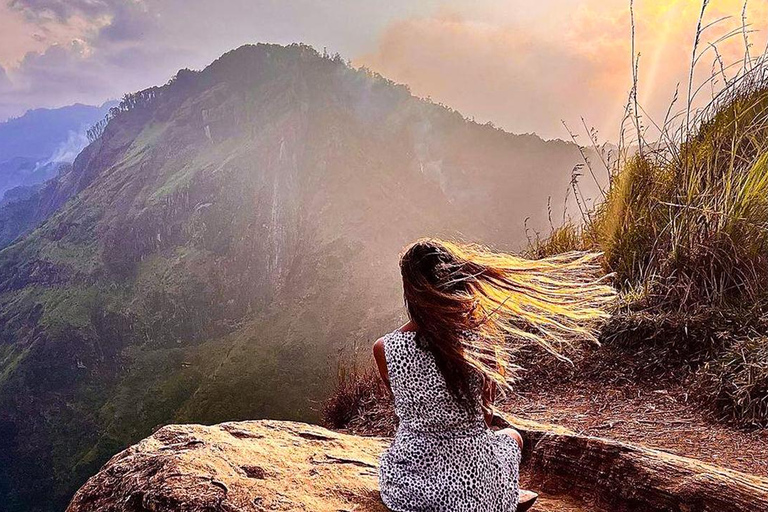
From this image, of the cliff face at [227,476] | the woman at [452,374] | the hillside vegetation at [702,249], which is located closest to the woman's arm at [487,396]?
the woman at [452,374]

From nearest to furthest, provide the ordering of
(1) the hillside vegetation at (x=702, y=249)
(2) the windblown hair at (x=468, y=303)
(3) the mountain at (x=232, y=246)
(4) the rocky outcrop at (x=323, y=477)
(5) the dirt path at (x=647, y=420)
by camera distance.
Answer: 1. (2) the windblown hair at (x=468, y=303)
2. (4) the rocky outcrop at (x=323, y=477)
3. (5) the dirt path at (x=647, y=420)
4. (1) the hillside vegetation at (x=702, y=249)
5. (3) the mountain at (x=232, y=246)

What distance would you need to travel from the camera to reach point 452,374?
6.56 feet

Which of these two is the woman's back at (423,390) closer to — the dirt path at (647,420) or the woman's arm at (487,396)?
the woman's arm at (487,396)

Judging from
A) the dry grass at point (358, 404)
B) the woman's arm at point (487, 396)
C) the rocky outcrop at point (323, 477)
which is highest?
the woman's arm at point (487, 396)

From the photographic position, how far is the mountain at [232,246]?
209 ft

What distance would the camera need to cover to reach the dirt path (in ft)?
9.13

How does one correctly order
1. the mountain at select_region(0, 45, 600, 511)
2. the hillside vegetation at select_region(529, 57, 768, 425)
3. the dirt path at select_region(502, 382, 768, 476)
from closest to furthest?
the dirt path at select_region(502, 382, 768, 476) < the hillside vegetation at select_region(529, 57, 768, 425) < the mountain at select_region(0, 45, 600, 511)

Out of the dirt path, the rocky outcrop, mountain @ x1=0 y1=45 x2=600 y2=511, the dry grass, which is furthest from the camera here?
mountain @ x1=0 y1=45 x2=600 y2=511

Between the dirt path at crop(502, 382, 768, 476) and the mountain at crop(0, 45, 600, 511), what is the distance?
46397 millimetres

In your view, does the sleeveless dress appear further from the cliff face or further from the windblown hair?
the cliff face

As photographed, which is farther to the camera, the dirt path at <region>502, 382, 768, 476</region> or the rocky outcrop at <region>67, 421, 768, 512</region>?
the dirt path at <region>502, 382, 768, 476</region>

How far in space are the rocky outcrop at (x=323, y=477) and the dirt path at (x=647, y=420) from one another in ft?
1.75

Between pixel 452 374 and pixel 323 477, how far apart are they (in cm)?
92

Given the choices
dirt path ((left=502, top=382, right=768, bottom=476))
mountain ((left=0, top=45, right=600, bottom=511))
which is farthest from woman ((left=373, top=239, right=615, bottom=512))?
mountain ((left=0, top=45, right=600, bottom=511))
